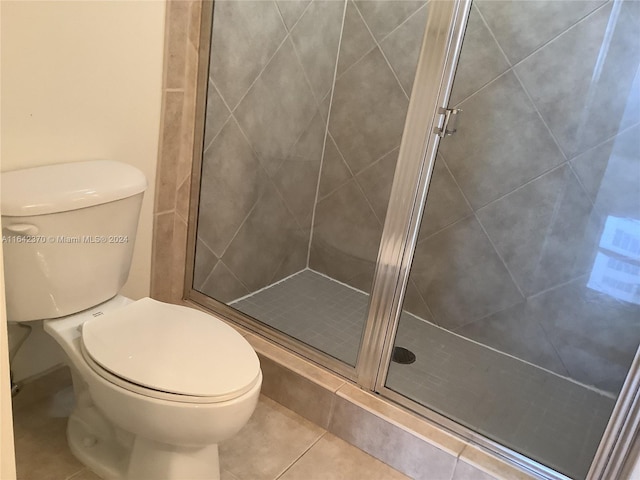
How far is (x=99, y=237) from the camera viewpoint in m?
1.37

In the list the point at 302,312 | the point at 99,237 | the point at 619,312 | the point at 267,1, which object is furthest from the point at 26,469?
the point at 619,312

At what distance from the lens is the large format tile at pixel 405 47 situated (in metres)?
1.98

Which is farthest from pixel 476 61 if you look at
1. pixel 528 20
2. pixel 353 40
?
pixel 353 40

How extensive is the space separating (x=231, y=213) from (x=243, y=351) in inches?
34.6

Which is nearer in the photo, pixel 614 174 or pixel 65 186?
pixel 65 186

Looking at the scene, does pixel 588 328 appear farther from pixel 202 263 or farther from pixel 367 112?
pixel 202 263

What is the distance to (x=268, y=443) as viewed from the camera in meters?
1.63

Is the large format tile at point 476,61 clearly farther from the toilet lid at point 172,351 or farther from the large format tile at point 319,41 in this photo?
the toilet lid at point 172,351

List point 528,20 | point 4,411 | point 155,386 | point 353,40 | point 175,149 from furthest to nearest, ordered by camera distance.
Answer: point 353,40 < point 528,20 < point 175,149 < point 155,386 < point 4,411

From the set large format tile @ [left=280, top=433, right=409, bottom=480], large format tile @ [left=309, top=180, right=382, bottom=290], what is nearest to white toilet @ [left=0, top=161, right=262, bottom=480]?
large format tile @ [left=280, top=433, right=409, bottom=480]

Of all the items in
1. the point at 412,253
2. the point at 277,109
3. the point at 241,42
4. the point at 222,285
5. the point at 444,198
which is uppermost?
the point at 241,42

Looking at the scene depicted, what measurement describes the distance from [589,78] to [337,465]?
4.98 feet

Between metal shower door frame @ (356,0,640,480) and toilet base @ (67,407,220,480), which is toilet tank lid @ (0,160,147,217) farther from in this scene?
metal shower door frame @ (356,0,640,480)

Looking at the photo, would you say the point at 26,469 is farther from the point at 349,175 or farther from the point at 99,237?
the point at 349,175
